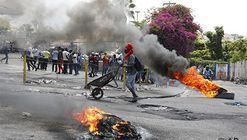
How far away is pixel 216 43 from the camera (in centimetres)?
4322

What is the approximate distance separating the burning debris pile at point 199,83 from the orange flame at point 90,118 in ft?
21.2

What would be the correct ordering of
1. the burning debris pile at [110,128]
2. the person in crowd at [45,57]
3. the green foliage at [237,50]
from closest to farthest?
the burning debris pile at [110,128]
the person in crowd at [45,57]
the green foliage at [237,50]

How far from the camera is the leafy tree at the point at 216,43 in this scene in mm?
43188

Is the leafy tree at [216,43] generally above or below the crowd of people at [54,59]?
above

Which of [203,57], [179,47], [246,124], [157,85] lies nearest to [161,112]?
[246,124]

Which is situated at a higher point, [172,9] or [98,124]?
[172,9]

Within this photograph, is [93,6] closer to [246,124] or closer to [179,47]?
[246,124]

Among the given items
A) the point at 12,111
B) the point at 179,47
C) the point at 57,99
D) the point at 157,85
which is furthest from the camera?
the point at 179,47

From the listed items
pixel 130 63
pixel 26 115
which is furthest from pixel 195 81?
pixel 26 115

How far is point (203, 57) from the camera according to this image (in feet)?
145

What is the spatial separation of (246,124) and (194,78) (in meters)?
5.62

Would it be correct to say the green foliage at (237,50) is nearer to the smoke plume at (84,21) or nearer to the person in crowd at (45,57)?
the person in crowd at (45,57)

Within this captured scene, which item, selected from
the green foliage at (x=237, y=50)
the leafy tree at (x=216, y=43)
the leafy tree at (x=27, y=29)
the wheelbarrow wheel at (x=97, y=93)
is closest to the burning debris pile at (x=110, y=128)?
the wheelbarrow wheel at (x=97, y=93)

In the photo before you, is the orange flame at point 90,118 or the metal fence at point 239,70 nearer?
the orange flame at point 90,118
